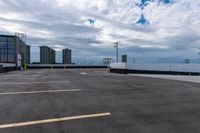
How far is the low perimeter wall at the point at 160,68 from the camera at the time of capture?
23.5 m

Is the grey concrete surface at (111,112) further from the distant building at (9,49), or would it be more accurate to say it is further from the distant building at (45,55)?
the distant building at (45,55)

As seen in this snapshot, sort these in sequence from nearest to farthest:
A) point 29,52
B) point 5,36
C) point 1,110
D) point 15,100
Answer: point 1,110 < point 15,100 < point 5,36 < point 29,52

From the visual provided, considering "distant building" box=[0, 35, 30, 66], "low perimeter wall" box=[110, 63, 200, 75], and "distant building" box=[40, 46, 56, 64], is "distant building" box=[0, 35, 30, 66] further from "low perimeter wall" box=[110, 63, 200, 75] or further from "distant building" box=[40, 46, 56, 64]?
"distant building" box=[40, 46, 56, 64]

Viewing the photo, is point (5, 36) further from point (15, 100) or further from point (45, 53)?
point (15, 100)

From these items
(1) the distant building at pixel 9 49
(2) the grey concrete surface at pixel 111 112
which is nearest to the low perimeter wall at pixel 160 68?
(2) the grey concrete surface at pixel 111 112

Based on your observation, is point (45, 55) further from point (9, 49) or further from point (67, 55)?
point (9, 49)

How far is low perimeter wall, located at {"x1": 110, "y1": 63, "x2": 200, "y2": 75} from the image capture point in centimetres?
2348

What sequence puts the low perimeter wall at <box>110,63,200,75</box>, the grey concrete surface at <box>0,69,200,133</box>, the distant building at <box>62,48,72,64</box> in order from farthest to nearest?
the distant building at <box>62,48,72,64</box> < the low perimeter wall at <box>110,63,200,75</box> < the grey concrete surface at <box>0,69,200,133</box>

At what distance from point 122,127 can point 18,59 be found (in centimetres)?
4613

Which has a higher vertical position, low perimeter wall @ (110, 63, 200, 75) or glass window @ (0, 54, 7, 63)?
glass window @ (0, 54, 7, 63)

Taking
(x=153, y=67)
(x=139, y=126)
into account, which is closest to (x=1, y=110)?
(x=139, y=126)

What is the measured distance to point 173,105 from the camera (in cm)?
724

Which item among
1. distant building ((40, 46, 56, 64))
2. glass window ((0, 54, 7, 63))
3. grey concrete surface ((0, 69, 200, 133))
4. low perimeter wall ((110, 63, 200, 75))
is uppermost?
distant building ((40, 46, 56, 64))

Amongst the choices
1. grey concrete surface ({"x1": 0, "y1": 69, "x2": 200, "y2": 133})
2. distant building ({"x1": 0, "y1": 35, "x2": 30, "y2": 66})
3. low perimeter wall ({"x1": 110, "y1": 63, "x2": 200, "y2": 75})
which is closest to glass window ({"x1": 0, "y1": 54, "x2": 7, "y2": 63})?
distant building ({"x1": 0, "y1": 35, "x2": 30, "y2": 66})
